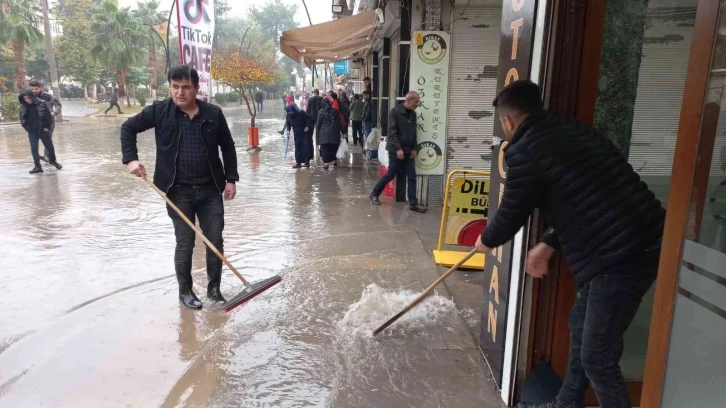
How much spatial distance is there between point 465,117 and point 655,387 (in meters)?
5.98

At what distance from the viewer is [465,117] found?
7.50m

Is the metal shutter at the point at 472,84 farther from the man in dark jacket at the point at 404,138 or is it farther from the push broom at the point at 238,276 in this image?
the push broom at the point at 238,276

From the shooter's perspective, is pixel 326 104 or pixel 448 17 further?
pixel 326 104

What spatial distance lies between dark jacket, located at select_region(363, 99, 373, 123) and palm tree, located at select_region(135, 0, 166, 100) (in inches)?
1243

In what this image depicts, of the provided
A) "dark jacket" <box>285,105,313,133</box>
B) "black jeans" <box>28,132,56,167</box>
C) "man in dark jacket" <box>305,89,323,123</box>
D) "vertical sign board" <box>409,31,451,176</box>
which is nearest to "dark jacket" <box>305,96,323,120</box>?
"man in dark jacket" <box>305,89,323,123</box>

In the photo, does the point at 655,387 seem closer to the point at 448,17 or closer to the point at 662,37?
the point at 662,37

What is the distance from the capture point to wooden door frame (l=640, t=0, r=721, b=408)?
65.2 inches

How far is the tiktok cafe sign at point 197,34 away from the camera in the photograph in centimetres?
591

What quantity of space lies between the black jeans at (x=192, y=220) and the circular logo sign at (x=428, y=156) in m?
3.92

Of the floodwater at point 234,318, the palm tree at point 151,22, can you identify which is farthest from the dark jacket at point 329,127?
the palm tree at point 151,22

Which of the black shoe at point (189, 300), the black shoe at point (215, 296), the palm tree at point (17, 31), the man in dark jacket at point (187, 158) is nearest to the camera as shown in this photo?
the man in dark jacket at point (187, 158)

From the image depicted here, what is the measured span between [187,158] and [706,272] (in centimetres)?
347

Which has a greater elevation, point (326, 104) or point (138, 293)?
point (326, 104)

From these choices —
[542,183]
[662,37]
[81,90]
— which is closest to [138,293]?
[542,183]
